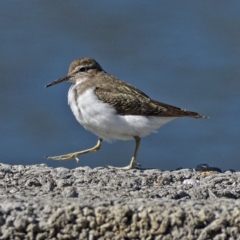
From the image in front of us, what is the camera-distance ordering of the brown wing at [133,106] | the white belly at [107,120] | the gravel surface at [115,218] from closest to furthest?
the gravel surface at [115,218]
the white belly at [107,120]
the brown wing at [133,106]

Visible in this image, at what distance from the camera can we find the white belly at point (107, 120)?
318 inches

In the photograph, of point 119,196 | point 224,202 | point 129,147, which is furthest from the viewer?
point 129,147

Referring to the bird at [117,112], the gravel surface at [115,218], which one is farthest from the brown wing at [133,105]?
the gravel surface at [115,218]

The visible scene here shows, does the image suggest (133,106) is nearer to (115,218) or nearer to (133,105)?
(133,105)

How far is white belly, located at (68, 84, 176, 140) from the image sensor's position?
809 centimetres

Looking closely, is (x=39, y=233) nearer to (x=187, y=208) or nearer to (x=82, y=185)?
(x=187, y=208)

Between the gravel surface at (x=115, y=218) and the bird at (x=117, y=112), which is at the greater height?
the bird at (x=117, y=112)

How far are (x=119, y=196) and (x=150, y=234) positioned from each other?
2.82ft

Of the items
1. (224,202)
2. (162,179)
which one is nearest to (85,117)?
(162,179)

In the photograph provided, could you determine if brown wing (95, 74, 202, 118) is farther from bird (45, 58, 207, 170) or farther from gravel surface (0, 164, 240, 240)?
gravel surface (0, 164, 240, 240)

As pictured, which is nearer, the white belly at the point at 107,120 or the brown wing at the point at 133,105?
the white belly at the point at 107,120

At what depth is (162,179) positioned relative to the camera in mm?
6336

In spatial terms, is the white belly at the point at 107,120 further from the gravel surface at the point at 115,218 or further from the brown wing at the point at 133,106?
the gravel surface at the point at 115,218

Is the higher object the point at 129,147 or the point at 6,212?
the point at 129,147
